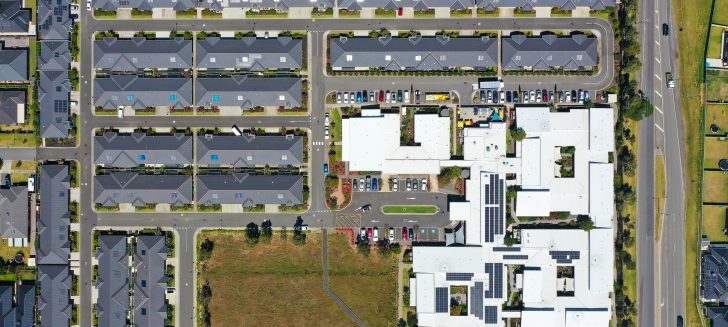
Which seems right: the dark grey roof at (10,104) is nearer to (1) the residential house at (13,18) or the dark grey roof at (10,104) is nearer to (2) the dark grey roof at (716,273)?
(1) the residential house at (13,18)

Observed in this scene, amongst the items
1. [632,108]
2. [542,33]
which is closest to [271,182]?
[542,33]

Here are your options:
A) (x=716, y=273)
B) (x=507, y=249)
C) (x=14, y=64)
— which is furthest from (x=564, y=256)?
(x=14, y=64)

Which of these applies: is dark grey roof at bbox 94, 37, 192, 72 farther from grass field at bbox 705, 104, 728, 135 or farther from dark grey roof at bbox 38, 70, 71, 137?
grass field at bbox 705, 104, 728, 135

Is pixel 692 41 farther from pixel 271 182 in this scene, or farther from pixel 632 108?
pixel 271 182

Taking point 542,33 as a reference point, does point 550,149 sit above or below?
below

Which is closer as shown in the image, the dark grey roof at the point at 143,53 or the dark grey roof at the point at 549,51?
the dark grey roof at the point at 549,51

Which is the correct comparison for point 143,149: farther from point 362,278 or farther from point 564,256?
point 564,256

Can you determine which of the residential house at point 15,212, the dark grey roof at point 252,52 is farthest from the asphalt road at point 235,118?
the residential house at point 15,212
